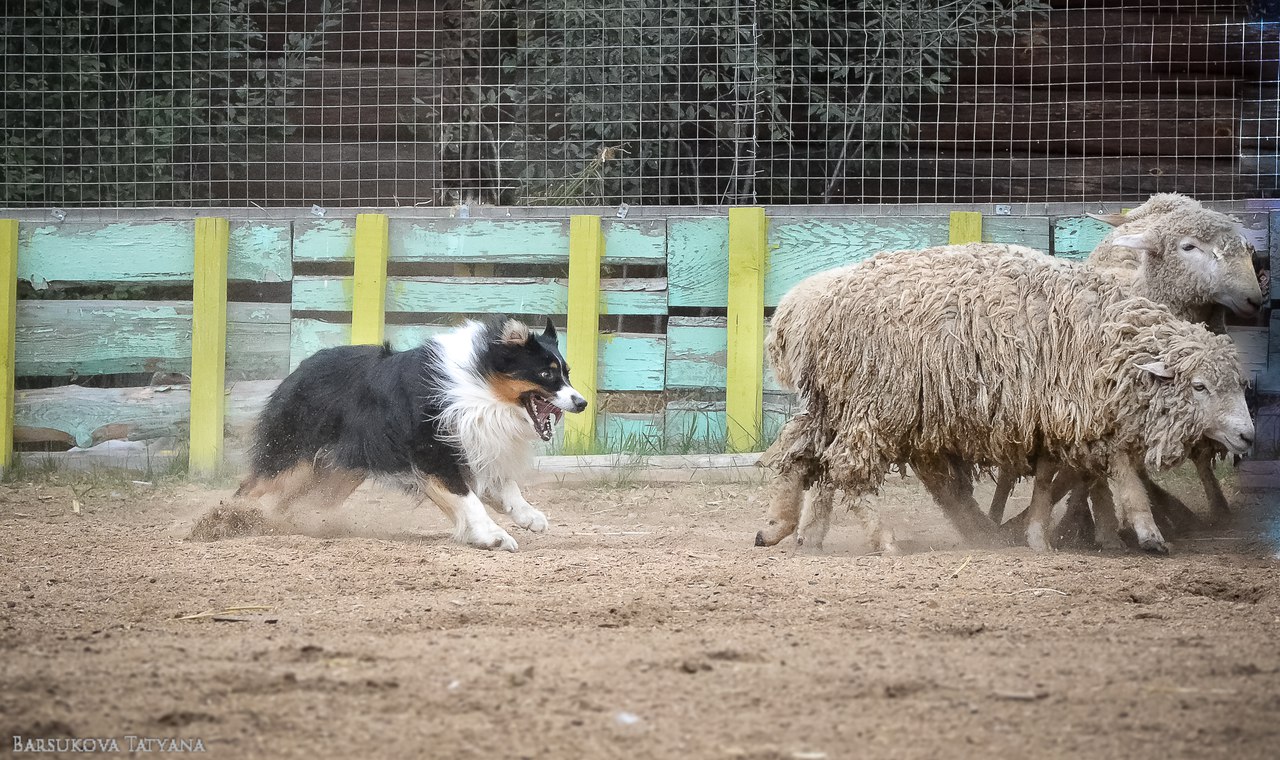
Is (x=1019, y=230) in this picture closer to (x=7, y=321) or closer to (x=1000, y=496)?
(x=1000, y=496)

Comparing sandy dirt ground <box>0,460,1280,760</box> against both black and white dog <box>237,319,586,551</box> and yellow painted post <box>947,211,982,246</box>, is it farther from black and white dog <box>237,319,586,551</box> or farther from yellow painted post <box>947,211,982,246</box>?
yellow painted post <box>947,211,982,246</box>

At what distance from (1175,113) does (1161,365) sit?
408cm

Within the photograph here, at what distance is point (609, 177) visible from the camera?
26.6ft

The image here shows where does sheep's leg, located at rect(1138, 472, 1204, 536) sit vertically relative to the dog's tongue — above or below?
below

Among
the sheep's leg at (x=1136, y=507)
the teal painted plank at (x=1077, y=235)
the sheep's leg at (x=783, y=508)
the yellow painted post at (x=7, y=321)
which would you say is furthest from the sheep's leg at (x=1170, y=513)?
the yellow painted post at (x=7, y=321)

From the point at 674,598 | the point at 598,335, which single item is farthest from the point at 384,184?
the point at 674,598

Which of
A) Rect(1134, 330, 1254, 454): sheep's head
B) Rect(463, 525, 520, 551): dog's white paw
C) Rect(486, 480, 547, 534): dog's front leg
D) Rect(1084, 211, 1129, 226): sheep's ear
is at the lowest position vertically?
Rect(463, 525, 520, 551): dog's white paw

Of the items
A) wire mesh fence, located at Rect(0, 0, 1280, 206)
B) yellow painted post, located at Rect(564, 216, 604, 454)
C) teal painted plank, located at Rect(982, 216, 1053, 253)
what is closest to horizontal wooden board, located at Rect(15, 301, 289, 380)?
wire mesh fence, located at Rect(0, 0, 1280, 206)

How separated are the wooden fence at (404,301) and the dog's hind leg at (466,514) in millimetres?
2097

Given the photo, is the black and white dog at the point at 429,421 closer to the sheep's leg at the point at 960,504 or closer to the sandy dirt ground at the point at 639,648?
the sandy dirt ground at the point at 639,648

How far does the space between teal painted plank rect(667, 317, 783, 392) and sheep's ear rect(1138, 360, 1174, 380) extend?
3254mm

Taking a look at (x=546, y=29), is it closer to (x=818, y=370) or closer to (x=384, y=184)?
(x=384, y=184)

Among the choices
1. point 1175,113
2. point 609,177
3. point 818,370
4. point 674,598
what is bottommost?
point 674,598

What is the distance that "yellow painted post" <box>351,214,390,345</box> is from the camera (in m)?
8.02
